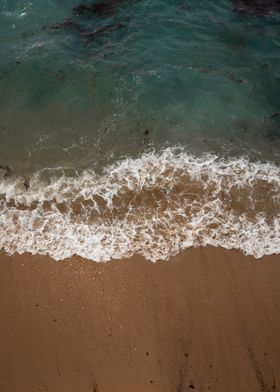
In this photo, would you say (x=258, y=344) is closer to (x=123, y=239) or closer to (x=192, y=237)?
(x=192, y=237)

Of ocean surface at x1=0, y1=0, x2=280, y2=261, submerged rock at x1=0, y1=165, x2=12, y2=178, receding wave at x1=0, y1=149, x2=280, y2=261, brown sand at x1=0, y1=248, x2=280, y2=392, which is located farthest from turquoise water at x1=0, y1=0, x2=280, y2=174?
brown sand at x1=0, y1=248, x2=280, y2=392

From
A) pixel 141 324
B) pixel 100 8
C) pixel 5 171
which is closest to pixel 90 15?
pixel 100 8

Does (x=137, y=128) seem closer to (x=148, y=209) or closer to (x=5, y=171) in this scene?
(x=148, y=209)

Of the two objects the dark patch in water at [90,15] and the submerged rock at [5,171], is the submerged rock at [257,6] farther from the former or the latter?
the submerged rock at [5,171]

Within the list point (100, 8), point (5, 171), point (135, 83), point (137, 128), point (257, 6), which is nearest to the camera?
point (5, 171)

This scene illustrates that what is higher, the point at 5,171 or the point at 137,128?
the point at 137,128

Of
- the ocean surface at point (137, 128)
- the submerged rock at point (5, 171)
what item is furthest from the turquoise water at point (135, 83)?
the submerged rock at point (5, 171)

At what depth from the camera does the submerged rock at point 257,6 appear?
15.3 meters

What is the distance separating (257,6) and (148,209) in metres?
11.9

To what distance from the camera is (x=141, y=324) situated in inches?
295

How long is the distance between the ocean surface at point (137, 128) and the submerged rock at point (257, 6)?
0.40m

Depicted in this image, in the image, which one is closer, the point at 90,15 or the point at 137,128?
the point at 137,128

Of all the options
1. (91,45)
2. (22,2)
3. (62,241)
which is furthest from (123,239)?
(22,2)

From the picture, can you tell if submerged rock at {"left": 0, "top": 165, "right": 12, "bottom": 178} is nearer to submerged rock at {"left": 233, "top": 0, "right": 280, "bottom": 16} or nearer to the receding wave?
the receding wave
